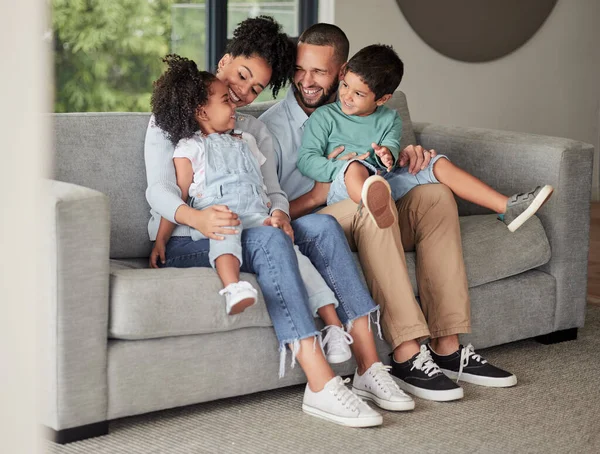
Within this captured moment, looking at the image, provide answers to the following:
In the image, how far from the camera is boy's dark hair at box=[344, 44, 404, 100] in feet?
7.43

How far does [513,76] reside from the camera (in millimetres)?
4707

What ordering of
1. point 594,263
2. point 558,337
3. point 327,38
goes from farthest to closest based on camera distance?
point 594,263, point 558,337, point 327,38

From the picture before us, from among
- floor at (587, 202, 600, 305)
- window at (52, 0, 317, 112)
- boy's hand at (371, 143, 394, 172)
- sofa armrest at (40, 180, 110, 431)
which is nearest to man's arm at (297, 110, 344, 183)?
boy's hand at (371, 143, 394, 172)

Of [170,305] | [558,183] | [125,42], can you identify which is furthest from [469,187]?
[125,42]

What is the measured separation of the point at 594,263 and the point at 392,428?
216 centimetres

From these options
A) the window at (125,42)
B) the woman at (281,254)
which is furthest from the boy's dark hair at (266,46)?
the window at (125,42)

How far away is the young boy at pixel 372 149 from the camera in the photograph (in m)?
2.20

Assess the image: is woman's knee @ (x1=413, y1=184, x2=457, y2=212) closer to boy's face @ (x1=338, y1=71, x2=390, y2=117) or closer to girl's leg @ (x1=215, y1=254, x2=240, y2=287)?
boy's face @ (x1=338, y1=71, x2=390, y2=117)

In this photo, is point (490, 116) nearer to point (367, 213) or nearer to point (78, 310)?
point (367, 213)

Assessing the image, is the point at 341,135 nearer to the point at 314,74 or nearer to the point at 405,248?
the point at 314,74

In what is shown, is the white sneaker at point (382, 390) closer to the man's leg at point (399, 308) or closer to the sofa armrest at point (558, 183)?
the man's leg at point (399, 308)

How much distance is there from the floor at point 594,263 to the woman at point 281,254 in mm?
1419

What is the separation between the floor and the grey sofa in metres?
0.64

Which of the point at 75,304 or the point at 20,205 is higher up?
the point at 20,205
